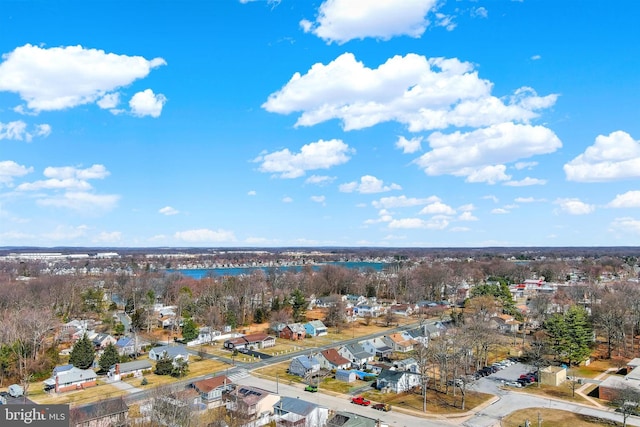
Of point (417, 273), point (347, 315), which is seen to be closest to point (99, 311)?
point (347, 315)

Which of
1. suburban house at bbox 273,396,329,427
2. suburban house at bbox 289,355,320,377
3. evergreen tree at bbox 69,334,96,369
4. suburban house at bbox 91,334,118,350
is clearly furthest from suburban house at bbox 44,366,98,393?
suburban house at bbox 273,396,329,427

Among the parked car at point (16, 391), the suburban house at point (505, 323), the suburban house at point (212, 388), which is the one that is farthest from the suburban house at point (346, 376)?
the suburban house at point (505, 323)

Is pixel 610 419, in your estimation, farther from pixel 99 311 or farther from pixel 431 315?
pixel 99 311

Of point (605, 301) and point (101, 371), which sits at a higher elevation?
point (605, 301)

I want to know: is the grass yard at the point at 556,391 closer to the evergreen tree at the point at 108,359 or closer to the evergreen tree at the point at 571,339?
the evergreen tree at the point at 571,339

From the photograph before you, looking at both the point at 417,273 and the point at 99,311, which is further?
the point at 417,273

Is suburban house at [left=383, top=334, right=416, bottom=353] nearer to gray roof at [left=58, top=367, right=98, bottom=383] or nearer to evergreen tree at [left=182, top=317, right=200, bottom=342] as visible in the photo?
evergreen tree at [left=182, top=317, right=200, bottom=342]
